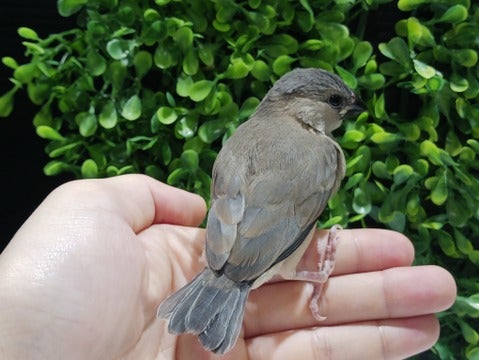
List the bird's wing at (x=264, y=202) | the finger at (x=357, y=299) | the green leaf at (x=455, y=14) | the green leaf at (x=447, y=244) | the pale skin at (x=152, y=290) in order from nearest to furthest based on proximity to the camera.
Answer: the pale skin at (x=152, y=290) < the bird's wing at (x=264, y=202) < the finger at (x=357, y=299) < the green leaf at (x=455, y=14) < the green leaf at (x=447, y=244)

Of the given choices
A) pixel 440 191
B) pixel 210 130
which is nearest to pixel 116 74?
pixel 210 130

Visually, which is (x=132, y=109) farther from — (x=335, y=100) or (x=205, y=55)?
(x=335, y=100)

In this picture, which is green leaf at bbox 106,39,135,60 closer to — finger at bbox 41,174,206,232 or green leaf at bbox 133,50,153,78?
green leaf at bbox 133,50,153,78

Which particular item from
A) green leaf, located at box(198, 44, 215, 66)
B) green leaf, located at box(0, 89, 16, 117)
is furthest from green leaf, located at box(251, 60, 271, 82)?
green leaf, located at box(0, 89, 16, 117)

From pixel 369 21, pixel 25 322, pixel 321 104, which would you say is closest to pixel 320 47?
pixel 321 104

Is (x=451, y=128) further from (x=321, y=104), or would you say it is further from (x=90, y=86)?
(x=90, y=86)

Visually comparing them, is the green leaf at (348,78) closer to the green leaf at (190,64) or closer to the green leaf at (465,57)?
the green leaf at (465,57)

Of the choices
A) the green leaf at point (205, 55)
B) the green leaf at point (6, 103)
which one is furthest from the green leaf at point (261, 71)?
the green leaf at point (6, 103)
